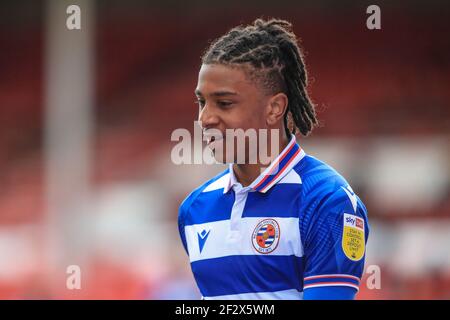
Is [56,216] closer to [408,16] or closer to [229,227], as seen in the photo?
[408,16]

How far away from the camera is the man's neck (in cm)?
Result: 234

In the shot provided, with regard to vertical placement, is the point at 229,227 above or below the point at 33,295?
above

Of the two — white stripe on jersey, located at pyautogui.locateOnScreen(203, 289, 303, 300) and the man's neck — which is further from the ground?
the man's neck

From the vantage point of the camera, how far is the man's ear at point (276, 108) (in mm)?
2301

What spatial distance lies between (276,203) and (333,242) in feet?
0.76

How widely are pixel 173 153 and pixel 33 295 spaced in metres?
1.98

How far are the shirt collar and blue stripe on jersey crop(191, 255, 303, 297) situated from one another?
0.69 feet

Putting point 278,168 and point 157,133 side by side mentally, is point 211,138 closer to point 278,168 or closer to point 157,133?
point 278,168

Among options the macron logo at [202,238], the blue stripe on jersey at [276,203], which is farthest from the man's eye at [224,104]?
the macron logo at [202,238]

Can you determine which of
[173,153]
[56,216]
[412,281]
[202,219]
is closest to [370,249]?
[412,281]

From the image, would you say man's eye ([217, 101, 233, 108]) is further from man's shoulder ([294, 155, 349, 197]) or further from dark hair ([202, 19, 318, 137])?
man's shoulder ([294, 155, 349, 197])

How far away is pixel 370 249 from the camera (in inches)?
286

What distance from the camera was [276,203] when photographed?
7.42 feet

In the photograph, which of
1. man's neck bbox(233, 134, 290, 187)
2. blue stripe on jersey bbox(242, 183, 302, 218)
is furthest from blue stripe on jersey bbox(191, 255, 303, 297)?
man's neck bbox(233, 134, 290, 187)
